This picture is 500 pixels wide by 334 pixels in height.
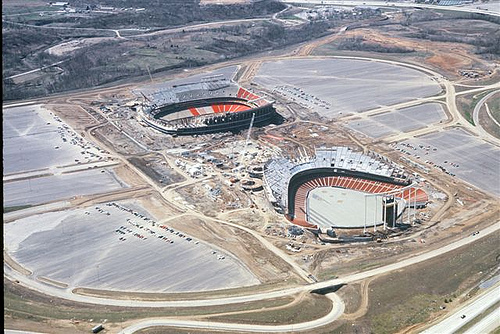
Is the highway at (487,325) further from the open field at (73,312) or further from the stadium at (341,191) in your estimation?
the stadium at (341,191)

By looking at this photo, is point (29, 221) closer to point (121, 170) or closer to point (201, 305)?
point (121, 170)

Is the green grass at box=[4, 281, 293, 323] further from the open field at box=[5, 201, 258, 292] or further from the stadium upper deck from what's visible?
the stadium upper deck

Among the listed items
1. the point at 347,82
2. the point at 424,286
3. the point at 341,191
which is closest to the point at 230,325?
the point at 424,286

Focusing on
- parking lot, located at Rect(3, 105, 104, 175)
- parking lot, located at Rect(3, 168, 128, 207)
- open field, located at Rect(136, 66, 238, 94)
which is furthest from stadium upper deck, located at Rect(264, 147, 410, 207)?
open field, located at Rect(136, 66, 238, 94)

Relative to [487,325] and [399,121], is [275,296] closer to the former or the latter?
[487,325]

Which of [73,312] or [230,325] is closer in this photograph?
[230,325]

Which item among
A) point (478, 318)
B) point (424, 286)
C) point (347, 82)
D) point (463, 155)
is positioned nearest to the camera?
point (478, 318)

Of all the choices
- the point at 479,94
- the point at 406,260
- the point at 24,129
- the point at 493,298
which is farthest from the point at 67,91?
the point at 493,298
